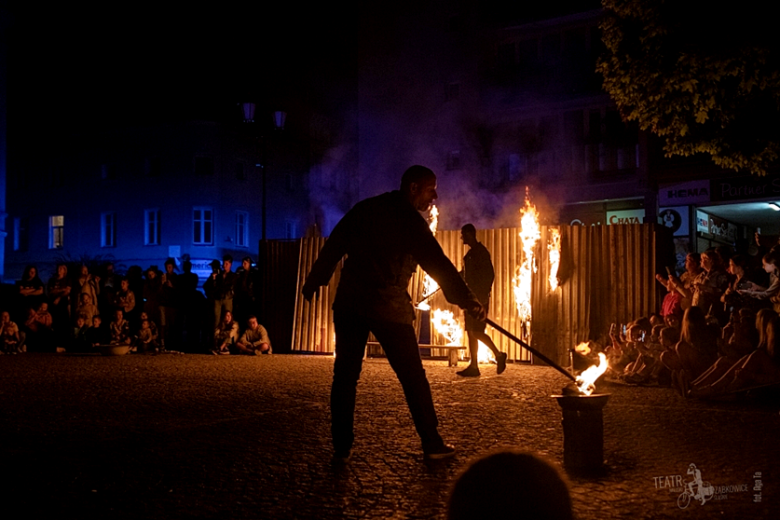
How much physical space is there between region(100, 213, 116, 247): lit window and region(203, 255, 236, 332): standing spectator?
29.5 metres

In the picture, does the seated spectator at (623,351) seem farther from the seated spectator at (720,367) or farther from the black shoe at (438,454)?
the black shoe at (438,454)

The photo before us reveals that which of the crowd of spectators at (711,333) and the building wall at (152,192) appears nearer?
the crowd of spectators at (711,333)

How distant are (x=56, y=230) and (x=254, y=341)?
34.2 metres

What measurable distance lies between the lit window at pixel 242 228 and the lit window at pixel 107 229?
7.02m

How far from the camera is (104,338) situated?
18344mm

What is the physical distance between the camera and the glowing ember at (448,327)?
14578 mm

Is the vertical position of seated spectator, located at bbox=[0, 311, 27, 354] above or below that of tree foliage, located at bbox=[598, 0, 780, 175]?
below

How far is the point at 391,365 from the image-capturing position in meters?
5.73

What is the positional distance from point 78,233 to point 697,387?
140 ft

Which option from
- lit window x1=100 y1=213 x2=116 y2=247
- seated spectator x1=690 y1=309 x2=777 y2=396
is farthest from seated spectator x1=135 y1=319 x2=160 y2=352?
lit window x1=100 y1=213 x2=116 y2=247

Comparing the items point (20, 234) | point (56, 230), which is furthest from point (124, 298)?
point (20, 234)

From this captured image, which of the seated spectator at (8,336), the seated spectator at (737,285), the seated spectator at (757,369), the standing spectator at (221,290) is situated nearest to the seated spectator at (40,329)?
the seated spectator at (8,336)

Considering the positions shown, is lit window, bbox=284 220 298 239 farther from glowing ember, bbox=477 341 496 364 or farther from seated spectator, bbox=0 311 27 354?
glowing ember, bbox=477 341 496 364

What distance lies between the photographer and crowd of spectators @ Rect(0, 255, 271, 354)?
17.7m
